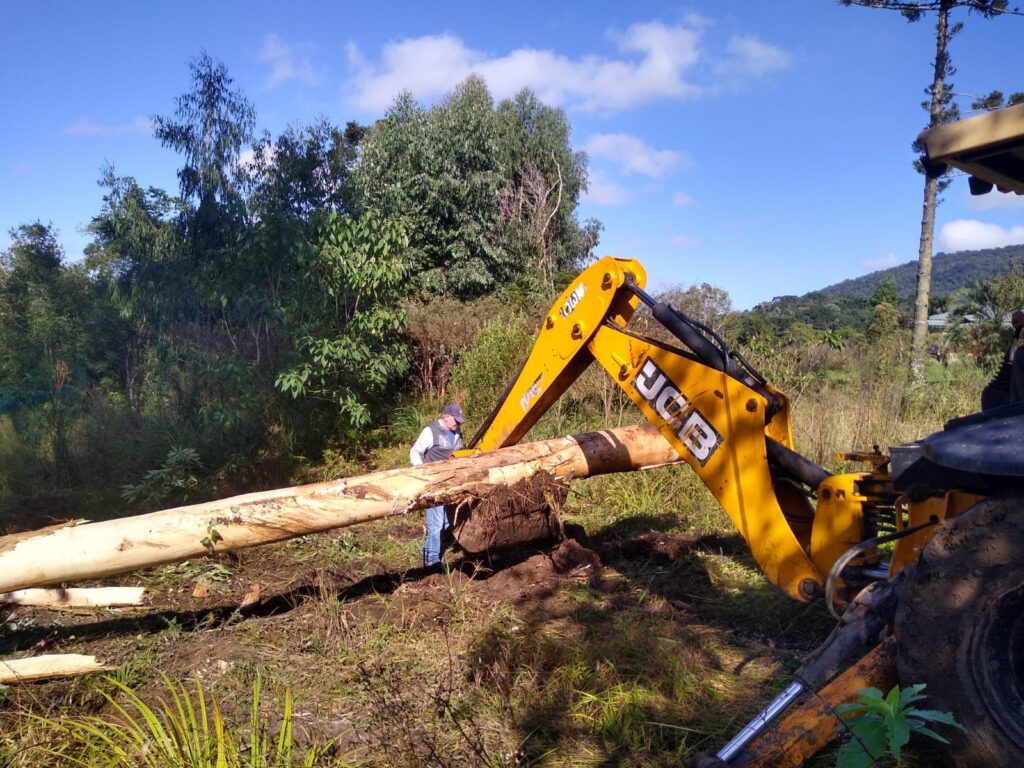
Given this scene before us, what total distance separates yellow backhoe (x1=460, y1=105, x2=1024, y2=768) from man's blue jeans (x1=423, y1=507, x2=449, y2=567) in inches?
91.1

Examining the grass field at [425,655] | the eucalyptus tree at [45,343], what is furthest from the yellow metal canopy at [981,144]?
the eucalyptus tree at [45,343]

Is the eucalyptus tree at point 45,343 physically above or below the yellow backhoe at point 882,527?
above

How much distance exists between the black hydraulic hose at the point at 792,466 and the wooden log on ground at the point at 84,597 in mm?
4223

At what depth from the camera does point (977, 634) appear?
8.39 feet

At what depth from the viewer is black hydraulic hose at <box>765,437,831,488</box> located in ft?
12.9

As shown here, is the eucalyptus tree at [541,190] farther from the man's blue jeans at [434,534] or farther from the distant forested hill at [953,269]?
the distant forested hill at [953,269]

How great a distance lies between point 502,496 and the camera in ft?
18.2

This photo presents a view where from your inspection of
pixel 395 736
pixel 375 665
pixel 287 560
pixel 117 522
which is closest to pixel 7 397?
pixel 287 560

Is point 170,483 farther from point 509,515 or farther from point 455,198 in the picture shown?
point 455,198

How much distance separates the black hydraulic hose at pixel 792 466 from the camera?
394cm

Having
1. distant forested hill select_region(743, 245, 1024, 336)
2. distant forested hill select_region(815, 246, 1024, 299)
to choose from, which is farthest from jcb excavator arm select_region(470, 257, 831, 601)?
distant forested hill select_region(815, 246, 1024, 299)

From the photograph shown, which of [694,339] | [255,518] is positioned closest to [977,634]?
[694,339]

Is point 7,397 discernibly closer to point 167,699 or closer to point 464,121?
point 167,699

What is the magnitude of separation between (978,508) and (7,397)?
11.2 metres
